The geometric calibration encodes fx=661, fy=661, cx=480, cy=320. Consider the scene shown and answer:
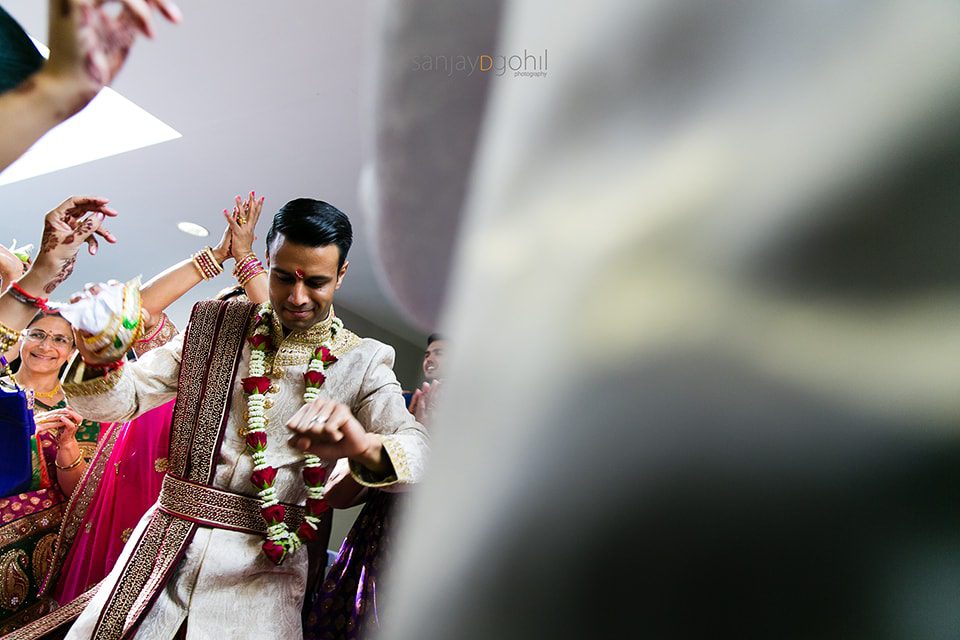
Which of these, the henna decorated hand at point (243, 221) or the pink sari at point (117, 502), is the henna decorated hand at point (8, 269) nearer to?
the pink sari at point (117, 502)

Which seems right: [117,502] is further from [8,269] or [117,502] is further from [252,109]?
[252,109]

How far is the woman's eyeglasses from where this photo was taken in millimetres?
1853

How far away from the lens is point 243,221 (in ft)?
3.64

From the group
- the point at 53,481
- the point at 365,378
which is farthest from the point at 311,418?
the point at 53,481

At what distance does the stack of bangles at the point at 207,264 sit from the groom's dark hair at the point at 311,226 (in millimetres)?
276

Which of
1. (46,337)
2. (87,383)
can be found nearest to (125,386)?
(87,383)

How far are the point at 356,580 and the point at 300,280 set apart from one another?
1.51 feet

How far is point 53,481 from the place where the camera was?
1616 mm

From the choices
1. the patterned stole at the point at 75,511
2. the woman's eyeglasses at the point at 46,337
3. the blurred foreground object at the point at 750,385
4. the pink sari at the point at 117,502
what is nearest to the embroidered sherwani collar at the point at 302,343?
the pink sari at the point at 117,502

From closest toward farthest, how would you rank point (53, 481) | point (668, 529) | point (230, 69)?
point (668, 529)
point (230, 69)
point (53, 481)

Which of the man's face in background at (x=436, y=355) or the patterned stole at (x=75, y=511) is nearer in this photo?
the man's face in background at (x=436, y=355)

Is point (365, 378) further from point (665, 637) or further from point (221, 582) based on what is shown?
point (665, 637)

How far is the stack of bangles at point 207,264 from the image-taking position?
1226mm

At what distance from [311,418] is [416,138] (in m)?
0.43
